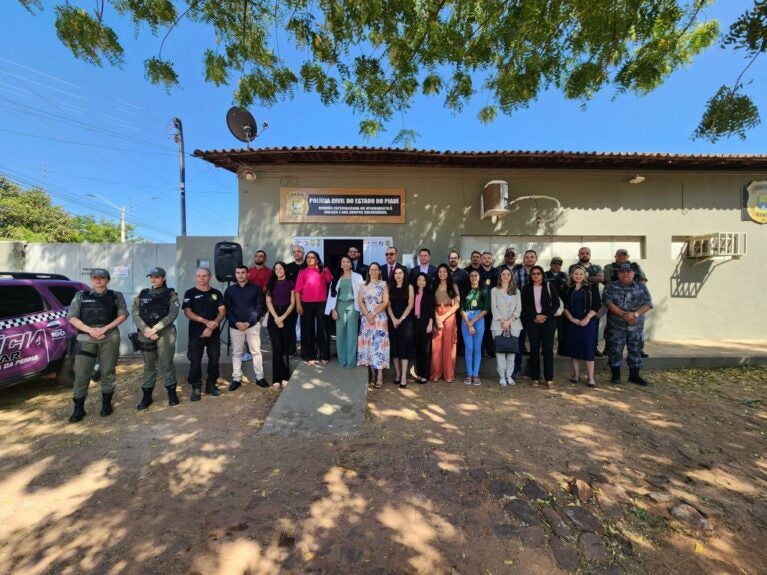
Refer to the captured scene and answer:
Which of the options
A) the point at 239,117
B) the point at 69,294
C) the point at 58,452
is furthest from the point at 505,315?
the point at 69,294

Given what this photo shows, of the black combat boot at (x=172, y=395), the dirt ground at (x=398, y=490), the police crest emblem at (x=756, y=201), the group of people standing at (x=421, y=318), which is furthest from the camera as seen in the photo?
the police crest emblem at (x=756, y=201)

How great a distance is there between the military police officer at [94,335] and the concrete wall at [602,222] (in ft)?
10.5

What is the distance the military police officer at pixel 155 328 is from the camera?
4203 millimetres

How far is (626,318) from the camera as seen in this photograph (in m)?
5.04

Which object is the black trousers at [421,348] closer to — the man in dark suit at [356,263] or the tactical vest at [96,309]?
the man in dark suit at [356,263]

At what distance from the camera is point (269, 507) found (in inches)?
98.3

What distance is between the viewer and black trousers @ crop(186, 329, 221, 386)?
4.59 m

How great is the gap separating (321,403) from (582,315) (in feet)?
13.3

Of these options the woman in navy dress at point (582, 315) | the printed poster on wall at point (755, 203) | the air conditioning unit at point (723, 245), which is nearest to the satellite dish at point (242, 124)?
the woman in navy dress at point (582, 315)

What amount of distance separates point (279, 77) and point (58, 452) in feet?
16.9

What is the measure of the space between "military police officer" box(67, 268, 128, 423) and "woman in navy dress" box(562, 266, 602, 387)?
622 cm

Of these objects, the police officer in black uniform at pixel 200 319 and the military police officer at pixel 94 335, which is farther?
the police officer in black uniform at pixel 200 319

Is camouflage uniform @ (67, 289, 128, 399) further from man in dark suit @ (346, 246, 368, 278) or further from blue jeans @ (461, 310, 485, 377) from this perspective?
blue jeans @ (461, 310, 485, 377)

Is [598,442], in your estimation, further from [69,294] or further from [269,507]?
[69,294]
